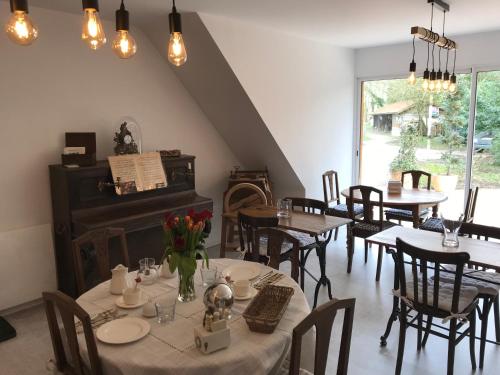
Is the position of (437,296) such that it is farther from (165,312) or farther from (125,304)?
(125,304)

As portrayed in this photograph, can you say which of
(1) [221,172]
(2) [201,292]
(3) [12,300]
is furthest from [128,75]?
(2) [201,292]

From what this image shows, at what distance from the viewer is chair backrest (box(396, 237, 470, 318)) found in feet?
7.23

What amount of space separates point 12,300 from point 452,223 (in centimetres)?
341

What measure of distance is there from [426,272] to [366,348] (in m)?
0.85

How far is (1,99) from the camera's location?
329 cm

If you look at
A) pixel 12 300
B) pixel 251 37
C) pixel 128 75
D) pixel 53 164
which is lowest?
pixel 12 300

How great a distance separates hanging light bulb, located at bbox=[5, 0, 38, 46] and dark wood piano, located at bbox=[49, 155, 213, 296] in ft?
6.23

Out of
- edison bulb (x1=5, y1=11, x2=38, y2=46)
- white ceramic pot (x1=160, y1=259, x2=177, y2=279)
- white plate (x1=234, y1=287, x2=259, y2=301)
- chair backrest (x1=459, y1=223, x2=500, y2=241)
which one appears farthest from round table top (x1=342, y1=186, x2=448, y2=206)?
edison bulb (x1=5, y1=11, x2=38, y2=46)

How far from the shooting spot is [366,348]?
→ 9.52 ft

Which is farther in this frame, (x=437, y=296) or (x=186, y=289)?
(x=437, y=296)

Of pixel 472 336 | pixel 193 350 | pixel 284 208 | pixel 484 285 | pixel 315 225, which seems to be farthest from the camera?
pixel 284 208

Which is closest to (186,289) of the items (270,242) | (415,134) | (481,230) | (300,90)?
(270,242)

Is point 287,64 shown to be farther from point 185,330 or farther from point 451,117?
point 185,330

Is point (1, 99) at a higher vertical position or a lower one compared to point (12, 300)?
higher
